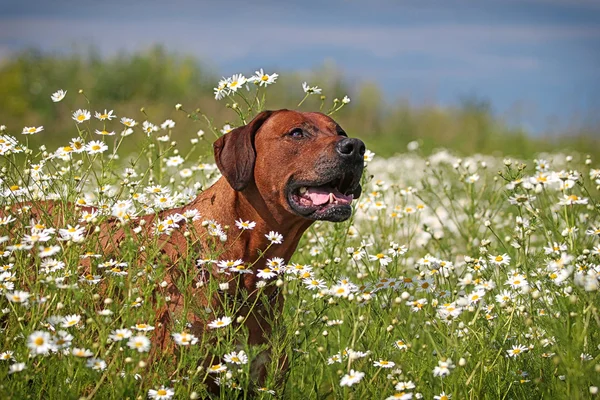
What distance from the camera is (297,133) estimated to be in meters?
4.05

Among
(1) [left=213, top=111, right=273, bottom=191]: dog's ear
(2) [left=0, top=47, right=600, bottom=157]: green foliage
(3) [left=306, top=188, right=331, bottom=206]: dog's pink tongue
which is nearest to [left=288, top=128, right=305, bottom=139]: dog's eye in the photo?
(1) [left=213, top=111, right=273, bottom=191]: dog's ear

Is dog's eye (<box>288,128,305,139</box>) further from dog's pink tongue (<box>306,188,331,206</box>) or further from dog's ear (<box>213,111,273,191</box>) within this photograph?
dog's pink tongue (<box>306,188,331,206</box>)

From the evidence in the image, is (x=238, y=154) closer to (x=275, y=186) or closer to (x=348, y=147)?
(x=275, y=186)

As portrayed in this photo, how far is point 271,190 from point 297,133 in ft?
1.23

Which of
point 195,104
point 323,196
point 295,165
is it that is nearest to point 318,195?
point 323,196

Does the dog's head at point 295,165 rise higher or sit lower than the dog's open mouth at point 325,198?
higher

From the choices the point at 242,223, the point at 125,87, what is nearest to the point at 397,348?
the point at 242,223

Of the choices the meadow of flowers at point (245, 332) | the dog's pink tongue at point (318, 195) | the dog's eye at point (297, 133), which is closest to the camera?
the meadow of flowers at point (245, 332)

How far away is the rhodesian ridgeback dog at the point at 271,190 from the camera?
382 centimetres

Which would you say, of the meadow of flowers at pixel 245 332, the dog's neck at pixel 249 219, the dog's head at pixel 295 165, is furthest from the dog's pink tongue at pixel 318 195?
the meadow of flowers at pixel 245 332

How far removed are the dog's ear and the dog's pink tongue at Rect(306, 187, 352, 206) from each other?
33 cm

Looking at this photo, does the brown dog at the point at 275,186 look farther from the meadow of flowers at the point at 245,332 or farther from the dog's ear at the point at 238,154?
the meadow of flowers at the point at 245,332

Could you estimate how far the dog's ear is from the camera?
12.6ft

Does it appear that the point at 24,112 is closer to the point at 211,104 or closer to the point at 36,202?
the point at 211,104
